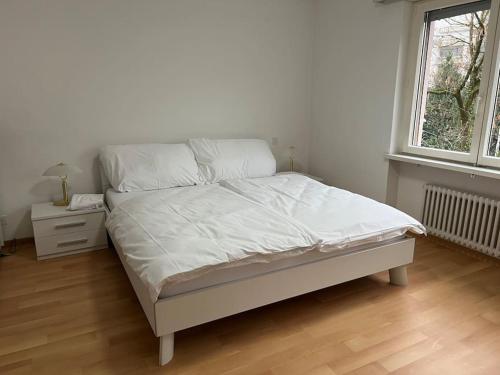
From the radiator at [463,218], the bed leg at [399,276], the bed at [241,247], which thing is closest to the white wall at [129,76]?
the bed at [241,247]

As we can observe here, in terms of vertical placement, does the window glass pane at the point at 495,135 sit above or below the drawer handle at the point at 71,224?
above

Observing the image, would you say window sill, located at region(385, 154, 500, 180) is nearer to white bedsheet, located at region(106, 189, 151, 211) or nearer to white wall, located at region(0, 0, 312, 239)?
white wall, located at region(0, 0, 312, 239)

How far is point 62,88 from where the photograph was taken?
299 cm

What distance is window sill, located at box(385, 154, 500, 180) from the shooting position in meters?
2.61

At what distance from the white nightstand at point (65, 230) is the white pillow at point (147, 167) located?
33 centimetres

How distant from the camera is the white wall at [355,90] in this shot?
3.26 metres

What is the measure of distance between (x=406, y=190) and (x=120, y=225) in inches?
104

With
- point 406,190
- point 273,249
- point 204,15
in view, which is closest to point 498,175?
point 406,190

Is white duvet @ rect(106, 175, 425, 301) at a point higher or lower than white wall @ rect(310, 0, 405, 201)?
lower

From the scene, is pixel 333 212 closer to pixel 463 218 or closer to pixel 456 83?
pixel 463 218

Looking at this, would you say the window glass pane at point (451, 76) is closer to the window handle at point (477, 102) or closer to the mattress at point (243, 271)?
the window handle at point (477, 102)

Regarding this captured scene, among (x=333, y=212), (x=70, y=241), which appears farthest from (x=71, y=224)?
(x=333, y=212)

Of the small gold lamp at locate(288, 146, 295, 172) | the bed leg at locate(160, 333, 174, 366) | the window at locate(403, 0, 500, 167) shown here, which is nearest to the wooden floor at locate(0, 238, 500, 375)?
the bed leg at locate(160, 333, 174, 366)

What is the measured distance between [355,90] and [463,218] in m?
1.58
